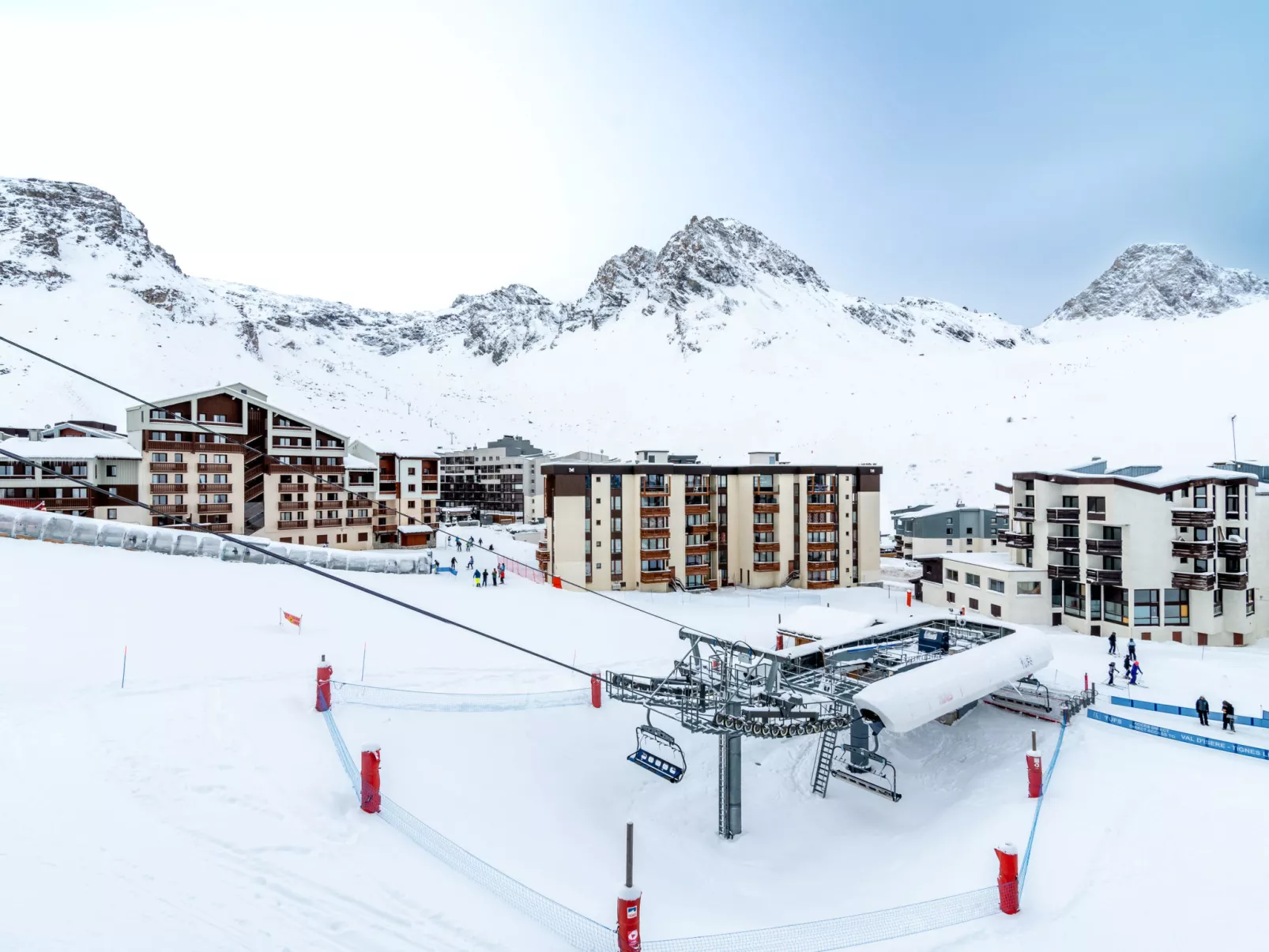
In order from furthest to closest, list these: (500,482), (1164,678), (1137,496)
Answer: (500,482) < (1137,496) < (1164,678)

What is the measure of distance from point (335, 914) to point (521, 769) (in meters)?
7.82

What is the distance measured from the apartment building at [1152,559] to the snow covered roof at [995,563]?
0.19 m

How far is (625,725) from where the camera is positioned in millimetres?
21969

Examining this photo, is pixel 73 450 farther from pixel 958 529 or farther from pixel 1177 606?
pixel 1177 606

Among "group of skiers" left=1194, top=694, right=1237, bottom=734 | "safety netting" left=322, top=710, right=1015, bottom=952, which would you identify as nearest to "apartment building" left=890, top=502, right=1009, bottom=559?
"group of skiers" left=1194, top=694, right=1237, bottom=734

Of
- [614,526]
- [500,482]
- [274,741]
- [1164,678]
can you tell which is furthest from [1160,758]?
[500,482]

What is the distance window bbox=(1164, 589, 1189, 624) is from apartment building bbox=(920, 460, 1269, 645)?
0.15 feet

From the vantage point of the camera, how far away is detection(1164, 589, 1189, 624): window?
35.3m

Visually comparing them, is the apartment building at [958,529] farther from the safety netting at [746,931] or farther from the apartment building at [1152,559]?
the safety netting at [746,931]

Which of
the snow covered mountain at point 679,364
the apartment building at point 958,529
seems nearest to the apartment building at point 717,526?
the apartment building at point 958,529

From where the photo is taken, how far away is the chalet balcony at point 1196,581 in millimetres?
34219

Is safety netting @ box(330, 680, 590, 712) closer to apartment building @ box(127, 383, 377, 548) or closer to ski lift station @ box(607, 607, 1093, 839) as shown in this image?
ski lift station @ box(607, 607, 1093, 839)

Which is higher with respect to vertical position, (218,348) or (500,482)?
(218,348)

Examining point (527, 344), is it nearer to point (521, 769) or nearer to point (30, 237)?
point (30, 237)
